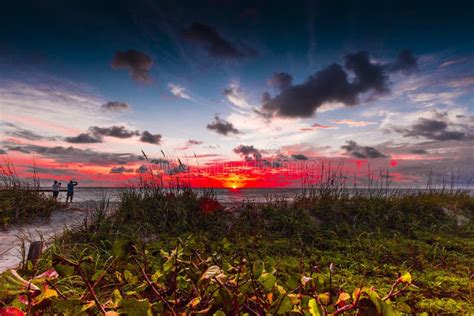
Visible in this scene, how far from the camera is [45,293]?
1.27 metres

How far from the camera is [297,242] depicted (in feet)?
18.4

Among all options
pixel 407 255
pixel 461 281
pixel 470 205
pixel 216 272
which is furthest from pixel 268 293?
pixel 470 205

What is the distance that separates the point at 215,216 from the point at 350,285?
3.54m

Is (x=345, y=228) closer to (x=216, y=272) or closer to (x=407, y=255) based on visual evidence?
(x=407, y=255)

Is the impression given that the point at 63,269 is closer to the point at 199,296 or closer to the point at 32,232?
the point at 199,296

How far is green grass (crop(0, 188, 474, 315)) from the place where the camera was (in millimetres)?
2850

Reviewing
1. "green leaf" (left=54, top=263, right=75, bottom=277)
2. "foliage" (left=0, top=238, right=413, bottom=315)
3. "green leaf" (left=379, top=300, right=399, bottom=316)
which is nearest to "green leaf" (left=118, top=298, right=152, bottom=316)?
"foliage" (left=0, top=238, right=413, bottom=315)

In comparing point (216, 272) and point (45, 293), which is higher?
point (216, 272)

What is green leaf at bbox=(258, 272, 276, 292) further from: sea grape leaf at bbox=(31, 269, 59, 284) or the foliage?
sea grape leaf at bbox=(31, 269, 59, 284)

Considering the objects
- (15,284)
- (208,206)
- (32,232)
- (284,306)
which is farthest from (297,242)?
(32,232)

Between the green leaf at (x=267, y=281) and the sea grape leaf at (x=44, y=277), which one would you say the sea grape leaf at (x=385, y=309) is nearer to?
the green leaf at (x=267, y=281)

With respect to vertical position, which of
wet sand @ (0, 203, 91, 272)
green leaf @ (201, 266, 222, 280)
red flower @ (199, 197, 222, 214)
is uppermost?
green leaf @ (201, 266, 222, 280)

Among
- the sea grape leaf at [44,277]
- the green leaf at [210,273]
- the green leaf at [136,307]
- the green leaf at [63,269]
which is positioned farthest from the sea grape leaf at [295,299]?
the sea grape leaf at [44,277]

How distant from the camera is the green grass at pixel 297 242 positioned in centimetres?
285
